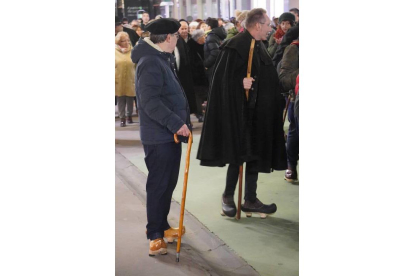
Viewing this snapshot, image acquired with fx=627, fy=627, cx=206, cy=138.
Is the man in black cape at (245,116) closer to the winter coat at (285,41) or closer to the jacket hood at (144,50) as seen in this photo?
the winter coat at (285,41)

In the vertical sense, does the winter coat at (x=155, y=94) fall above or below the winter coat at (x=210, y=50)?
below

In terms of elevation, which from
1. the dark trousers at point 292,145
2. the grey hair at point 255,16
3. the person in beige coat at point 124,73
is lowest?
the dark trousers at point 292,145

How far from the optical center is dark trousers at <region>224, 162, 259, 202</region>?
4.20 m

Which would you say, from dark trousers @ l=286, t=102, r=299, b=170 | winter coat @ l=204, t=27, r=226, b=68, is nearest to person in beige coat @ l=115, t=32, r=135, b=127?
dark trousers @ l=286, t=102, r=299, b=170

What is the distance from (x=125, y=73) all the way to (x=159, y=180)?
25.7 inches

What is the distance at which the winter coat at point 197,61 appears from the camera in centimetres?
503

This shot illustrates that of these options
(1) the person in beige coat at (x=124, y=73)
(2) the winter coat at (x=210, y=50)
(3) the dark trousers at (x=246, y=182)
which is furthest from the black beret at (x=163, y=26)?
(2) the winter coat at (x=210, y=50)

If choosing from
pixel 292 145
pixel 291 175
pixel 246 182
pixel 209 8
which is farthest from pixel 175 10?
pixel 246 182

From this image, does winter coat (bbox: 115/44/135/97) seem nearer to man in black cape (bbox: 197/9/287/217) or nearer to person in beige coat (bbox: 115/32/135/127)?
person in beige coat (bbox: 115/32/135/127)

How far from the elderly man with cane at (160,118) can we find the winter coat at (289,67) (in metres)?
0.61
